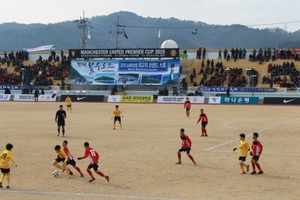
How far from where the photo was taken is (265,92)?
191ft

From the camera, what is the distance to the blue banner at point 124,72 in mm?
66438

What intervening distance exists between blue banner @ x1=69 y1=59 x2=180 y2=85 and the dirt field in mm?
31690

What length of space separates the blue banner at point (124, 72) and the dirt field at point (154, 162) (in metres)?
31.7

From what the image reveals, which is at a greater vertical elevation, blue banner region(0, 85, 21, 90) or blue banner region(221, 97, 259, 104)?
blue banner region(0, 85, 21, 90)

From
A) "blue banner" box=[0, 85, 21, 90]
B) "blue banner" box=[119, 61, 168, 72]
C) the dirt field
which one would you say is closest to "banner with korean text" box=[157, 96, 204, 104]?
"blue banner" box=[119, 61, 168, 72]

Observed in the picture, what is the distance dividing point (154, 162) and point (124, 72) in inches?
1957

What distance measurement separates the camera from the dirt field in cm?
1478

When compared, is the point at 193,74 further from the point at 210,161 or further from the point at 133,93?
the point at 210,161

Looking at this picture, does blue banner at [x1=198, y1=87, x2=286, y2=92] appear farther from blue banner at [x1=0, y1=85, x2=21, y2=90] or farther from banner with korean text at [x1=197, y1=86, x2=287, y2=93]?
blue banner at [x1=0, y1=85, x2=21, y2=90]

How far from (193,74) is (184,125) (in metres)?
34.5

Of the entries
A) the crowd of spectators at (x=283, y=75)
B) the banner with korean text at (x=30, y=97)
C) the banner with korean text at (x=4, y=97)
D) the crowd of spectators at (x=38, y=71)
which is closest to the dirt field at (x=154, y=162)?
the crowd of spectators at (x=283, y=75)

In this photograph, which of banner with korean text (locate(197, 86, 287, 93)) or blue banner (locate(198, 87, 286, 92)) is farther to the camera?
blue banner (locate(198, 87, 286, 92))

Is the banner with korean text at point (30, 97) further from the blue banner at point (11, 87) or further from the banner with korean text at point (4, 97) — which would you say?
the blue banner at point (11, 87)

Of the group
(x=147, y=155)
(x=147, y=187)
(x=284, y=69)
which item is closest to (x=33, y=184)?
(x=147, y=187)
